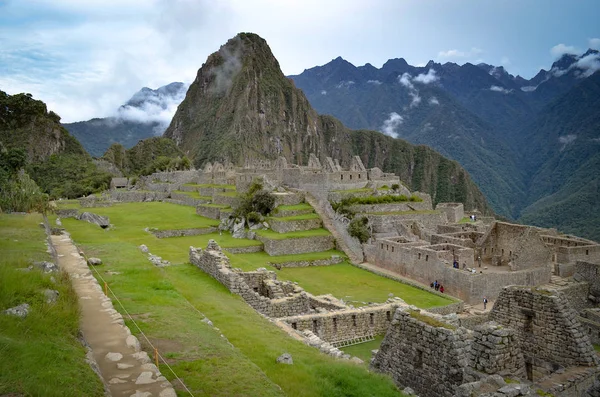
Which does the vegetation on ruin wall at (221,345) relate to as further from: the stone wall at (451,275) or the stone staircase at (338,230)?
the stone staircase at (338,230)

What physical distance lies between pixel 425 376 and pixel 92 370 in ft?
15.2

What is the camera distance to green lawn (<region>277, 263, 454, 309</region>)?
19.8m

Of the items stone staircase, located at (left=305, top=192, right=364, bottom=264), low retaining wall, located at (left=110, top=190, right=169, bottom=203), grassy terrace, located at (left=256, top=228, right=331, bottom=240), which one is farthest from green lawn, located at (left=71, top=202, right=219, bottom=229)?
low retaining wall, located at (left=110, top=190, right=169, bottom=203)

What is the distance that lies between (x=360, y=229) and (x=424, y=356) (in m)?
22.9

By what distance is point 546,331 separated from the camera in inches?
293

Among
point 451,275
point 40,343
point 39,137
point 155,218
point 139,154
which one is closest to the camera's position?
point 40,343

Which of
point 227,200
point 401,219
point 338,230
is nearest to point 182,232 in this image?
point 227,200

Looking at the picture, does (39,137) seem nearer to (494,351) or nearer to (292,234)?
(292,234)

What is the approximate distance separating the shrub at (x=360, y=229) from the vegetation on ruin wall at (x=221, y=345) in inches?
740

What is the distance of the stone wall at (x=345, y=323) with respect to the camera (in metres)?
11.1

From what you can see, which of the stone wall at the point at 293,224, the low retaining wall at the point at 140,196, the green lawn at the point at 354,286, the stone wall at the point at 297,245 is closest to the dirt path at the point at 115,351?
the green lawn at the point at 354,286

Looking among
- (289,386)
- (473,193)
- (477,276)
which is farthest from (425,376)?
(473,193)

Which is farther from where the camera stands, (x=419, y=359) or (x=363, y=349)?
(x=363, y=349)

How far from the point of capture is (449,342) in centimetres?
660
